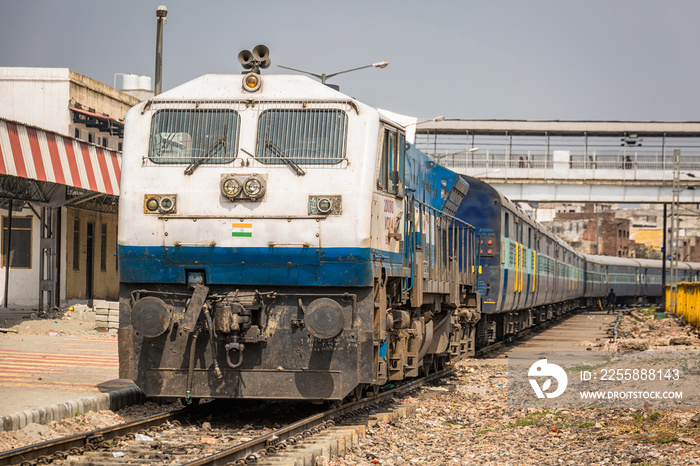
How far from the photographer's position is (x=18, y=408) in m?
9.36

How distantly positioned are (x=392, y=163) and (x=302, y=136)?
3.98 ft

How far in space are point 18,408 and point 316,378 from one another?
3.20 meters

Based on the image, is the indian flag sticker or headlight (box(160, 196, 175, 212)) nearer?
the indian flag sticker

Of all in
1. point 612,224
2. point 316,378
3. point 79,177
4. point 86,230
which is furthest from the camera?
point 612,224

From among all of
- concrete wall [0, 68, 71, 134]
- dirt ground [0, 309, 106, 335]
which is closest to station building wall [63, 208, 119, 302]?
concrete wall [0, 68, 71, 134]

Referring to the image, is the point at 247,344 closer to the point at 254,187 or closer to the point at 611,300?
the point at 254,187

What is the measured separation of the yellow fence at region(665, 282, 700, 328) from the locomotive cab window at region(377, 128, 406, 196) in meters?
22.0

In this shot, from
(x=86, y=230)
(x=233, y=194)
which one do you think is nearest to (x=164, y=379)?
(x=233, y=194)

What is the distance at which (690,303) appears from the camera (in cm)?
3322

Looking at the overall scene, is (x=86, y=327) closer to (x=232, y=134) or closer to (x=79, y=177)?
(x=79, y=177)

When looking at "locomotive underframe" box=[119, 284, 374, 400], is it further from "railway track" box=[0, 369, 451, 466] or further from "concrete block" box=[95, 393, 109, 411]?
"concrete block" box=[95, 393, 109, 411]

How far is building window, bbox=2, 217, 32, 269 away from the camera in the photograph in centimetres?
2812

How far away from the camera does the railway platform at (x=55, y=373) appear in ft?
31.4

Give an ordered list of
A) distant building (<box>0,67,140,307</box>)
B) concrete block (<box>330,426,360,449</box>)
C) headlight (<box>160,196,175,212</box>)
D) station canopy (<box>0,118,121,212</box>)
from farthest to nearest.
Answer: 1. distant building (<box>0,67,140,307</box>)
2. station canopy (<box>0,118,121,212</box>)
3. headlight (<box>160,196,175,212</box>)
4. concrete block (<box>330,426,360,449</box>)
